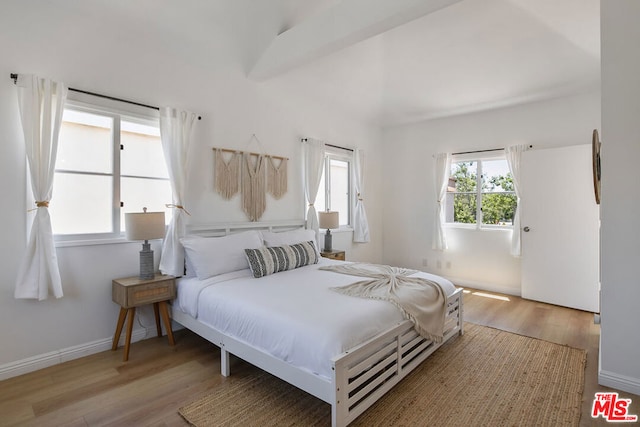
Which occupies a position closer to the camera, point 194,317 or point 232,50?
point 194,317

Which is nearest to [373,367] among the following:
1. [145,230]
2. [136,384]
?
[136,384]

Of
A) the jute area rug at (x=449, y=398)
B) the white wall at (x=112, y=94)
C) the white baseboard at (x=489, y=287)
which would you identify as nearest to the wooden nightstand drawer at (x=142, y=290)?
the white wall at (x=112, y=94)

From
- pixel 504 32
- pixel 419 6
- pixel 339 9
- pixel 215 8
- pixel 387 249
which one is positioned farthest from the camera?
pixel 387 249

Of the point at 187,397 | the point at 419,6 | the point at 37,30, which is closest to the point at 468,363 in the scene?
the point at 187,397

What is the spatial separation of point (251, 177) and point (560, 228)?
3848 millimetres

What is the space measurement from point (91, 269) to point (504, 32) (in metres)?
4.51

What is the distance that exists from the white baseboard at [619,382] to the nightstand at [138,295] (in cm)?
332

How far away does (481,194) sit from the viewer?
15.9 ft

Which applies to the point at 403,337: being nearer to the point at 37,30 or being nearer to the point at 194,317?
the point at 194,317

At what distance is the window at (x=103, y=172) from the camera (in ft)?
8.52

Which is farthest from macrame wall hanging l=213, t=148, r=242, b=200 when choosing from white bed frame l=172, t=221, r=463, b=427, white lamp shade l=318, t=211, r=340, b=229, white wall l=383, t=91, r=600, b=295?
white wall l=383, t=91, r=600, b=295

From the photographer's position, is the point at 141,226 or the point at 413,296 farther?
the point at 141,226

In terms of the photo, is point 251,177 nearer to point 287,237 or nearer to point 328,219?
point 287,237

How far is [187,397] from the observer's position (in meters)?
2.10
